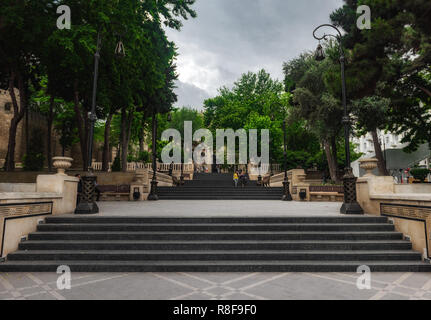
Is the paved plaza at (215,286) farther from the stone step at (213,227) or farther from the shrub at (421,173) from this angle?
the shrub at (421,173)

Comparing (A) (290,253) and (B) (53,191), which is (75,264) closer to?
(B) (53,191)

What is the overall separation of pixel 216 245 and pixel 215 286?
158cm

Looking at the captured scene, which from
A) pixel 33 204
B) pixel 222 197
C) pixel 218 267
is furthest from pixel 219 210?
pixel 222 197

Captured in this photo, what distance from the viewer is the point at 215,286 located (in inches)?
180

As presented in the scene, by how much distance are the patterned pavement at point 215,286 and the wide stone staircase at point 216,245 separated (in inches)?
8.6

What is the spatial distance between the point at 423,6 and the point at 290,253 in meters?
17.9

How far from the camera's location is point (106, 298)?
13.4 feet

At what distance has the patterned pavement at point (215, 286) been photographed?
13.6 feet

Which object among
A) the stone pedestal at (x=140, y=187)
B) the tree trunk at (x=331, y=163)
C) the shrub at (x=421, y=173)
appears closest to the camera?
the stone pedestal at (x=140, y=187)

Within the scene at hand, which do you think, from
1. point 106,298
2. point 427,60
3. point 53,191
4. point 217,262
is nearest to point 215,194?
point 53,191

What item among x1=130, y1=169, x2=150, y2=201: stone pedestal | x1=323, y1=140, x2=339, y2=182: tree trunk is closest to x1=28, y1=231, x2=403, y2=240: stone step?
x1=130, y1=169, x2=150, y2=201: stone pedestal

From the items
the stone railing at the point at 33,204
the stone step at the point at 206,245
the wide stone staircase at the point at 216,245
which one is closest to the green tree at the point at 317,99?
the wide stone staircase at the point at 216,245

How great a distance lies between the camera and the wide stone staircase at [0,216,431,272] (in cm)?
539

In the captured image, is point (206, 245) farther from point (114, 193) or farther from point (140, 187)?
point (114, 193)
